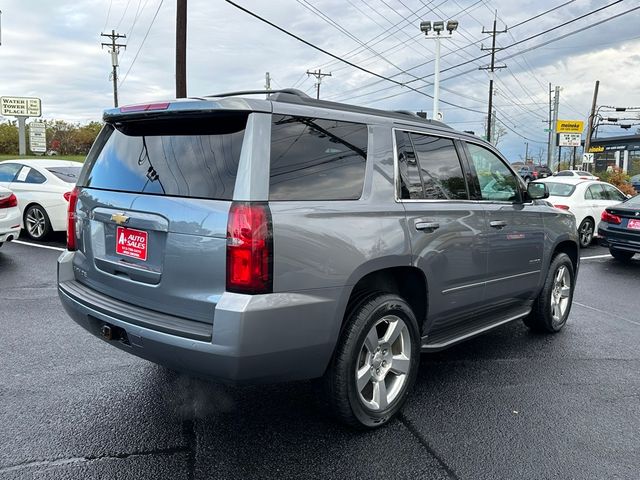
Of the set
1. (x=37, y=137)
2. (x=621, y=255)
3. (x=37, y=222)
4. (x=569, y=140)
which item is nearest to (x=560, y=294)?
(x=621, y=255)

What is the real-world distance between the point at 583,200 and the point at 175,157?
10.9m

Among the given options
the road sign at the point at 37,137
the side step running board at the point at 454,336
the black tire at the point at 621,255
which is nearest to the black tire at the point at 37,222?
the side step running board at the point at 454,336

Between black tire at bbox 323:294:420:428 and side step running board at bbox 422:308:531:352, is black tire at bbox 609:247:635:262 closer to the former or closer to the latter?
side step running board at bbox 422:308:531:352

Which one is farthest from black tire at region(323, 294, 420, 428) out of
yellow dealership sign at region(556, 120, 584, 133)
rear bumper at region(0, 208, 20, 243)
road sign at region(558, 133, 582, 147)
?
yellow dealership sign at region(556, 120, 584, 133)

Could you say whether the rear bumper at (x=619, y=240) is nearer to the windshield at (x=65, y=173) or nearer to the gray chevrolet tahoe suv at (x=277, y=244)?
the gray chevrolet tahoe suv at (x=277, y=244)

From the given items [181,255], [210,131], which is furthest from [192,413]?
[210,131]

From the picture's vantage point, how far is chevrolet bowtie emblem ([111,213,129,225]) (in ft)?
10.0

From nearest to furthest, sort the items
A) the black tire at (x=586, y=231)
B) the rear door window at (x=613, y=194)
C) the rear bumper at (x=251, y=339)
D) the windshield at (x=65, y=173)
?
1. the rear bumper at (x=251, y=339)
2. the windshield at (x=65, y=173)
3. the black tire at (x=586, y=231)
4. the rear door window at (x=613, y=194)

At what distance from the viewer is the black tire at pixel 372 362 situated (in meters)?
3.07

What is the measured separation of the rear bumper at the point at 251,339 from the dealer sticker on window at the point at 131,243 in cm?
31

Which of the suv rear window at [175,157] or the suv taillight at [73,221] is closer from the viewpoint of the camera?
the suv rear window at [175,157]

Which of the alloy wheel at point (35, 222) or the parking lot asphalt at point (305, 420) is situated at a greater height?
the alloy wheel at point (35, 222)

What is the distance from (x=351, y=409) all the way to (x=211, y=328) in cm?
100

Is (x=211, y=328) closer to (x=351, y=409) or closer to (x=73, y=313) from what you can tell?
(x=351, y=409)
